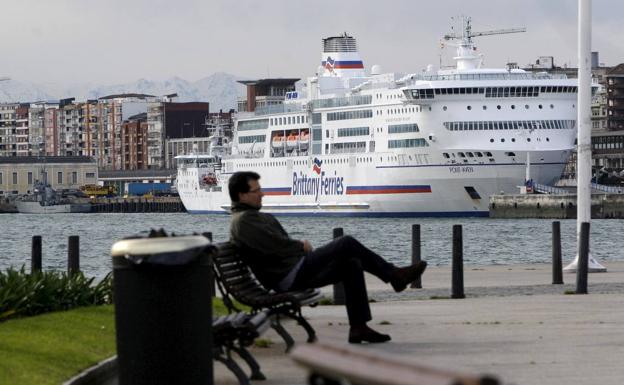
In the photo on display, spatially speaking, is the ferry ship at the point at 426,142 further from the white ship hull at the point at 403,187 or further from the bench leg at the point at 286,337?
the bench leg at the point at 286,337

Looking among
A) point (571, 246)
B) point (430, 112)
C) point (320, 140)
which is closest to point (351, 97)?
point (320, 140)

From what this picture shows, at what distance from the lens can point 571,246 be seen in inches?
1703

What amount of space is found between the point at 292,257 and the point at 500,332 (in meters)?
1.67

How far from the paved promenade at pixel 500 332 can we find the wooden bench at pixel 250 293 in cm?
28

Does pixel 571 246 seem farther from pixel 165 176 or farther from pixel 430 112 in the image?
pixel 165 176

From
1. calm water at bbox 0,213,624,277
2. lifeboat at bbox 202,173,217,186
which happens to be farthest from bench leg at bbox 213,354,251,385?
lifeboat at bbox 202,173,217,186

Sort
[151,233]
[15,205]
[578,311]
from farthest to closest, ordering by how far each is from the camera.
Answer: [15,205] < [578,311] < [151,233]

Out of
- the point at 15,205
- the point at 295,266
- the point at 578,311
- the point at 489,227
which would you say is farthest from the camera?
the point at 15,205

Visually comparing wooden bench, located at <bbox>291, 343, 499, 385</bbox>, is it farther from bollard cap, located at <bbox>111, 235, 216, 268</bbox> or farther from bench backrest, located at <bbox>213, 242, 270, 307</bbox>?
bench backrest, located at <bbox>213, 242, 270, 307</bbox>

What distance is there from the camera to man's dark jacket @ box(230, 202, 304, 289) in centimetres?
976

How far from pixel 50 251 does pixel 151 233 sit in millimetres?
36668

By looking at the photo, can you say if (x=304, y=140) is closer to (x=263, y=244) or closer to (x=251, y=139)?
(x=251, y=139)

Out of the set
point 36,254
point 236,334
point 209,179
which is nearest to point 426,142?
point 209,179

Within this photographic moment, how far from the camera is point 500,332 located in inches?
423
